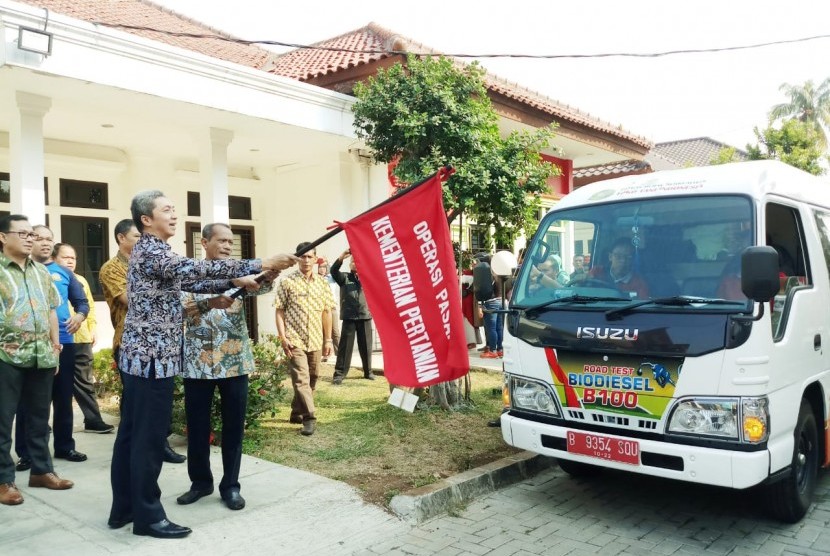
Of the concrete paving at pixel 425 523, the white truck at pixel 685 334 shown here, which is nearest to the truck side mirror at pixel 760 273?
the white truck at pixel 685 334

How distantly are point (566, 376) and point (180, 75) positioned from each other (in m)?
6.36

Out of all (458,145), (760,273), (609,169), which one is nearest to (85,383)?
(458,145)

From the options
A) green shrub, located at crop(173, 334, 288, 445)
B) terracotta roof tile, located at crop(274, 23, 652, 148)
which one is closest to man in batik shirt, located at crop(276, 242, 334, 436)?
green shrub, located at crop(173, 334, 288, 445)

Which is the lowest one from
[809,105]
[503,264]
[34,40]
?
[503,264]

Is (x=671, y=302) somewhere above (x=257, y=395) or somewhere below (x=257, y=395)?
above

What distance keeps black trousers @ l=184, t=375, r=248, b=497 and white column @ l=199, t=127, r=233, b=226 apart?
5724 mm

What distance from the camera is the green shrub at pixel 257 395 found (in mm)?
5781

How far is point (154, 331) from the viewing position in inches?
147

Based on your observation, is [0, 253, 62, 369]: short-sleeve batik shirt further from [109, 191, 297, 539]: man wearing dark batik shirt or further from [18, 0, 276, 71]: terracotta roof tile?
[18, 0, 276, 71]: terracotta roof tile

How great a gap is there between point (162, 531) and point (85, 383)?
8.89 ft

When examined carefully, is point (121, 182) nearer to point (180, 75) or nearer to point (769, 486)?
point (180, 75)

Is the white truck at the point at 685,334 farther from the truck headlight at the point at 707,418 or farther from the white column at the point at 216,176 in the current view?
the white column at the point at 216,176

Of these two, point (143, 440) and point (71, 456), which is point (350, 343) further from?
point (143, 440)

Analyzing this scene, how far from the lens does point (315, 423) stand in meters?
6.47
